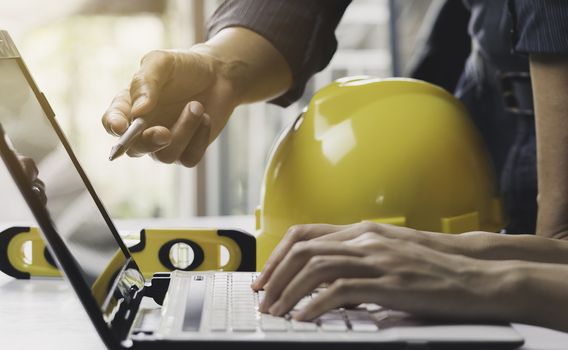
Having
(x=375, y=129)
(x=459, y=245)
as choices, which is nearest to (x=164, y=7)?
(x=375, y=129)

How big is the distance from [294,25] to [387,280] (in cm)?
68

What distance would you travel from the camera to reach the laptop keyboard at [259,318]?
0.53 m

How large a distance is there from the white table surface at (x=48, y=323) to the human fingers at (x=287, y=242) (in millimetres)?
157

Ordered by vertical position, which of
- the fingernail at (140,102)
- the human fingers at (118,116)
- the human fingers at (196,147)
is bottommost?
the human fingers at (196,147)

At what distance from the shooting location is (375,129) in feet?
3.15

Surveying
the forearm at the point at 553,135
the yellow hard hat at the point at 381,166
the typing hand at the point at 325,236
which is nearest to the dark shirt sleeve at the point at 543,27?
the forearm at the point at 553,135

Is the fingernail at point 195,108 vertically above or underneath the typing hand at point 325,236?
above

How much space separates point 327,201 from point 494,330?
0.44 meters

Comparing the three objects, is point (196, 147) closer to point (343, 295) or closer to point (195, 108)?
point (195, 108)

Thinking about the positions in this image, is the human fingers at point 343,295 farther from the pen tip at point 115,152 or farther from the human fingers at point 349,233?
the pen tip at point 115,152

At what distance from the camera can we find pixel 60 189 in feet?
2.16

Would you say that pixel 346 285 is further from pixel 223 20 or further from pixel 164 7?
pixel 164 7

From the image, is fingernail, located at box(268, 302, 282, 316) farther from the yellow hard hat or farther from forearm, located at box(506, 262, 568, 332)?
the yellow hard hat

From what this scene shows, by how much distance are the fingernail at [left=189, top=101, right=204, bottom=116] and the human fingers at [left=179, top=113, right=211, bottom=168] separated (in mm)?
23
